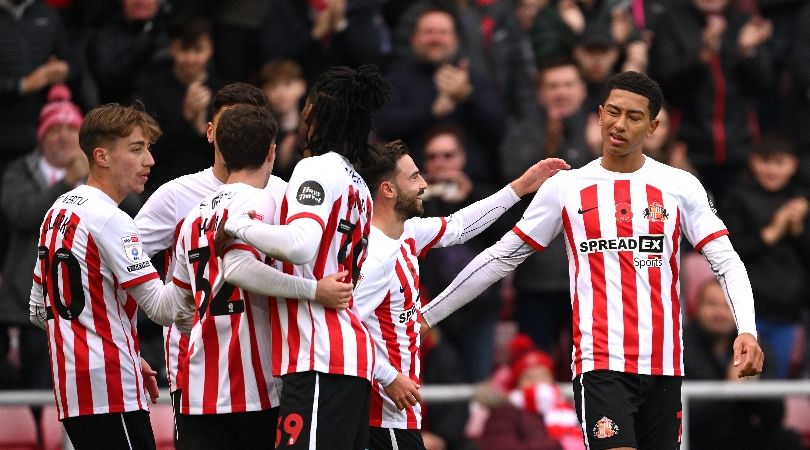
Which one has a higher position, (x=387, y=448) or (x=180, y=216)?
(x=180, y=216)

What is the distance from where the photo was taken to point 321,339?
6586 millimetres

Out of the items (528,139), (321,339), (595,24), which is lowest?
(321,339)

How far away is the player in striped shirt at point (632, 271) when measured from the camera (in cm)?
742

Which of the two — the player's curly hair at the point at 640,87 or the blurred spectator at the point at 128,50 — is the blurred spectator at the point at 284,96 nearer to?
the blurred spectator at the point at 128,50

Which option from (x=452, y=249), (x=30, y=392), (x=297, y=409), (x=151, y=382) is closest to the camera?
(x=297, y=409)

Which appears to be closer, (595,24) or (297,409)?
(297,409)

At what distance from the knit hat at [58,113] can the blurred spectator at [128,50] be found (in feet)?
1.63

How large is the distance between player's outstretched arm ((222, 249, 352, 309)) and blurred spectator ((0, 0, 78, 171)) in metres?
5.34

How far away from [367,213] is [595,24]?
660 cm

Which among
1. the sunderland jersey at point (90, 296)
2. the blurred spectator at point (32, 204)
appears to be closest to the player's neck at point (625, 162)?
the sunderland jersey at point (90, 296)

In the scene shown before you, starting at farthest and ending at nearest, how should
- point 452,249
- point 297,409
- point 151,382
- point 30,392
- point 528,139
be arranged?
point 528,139, point 452,249, point 30,392, point 151,382, point 297,409

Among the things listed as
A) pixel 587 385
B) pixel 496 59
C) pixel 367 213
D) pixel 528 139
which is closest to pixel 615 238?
pixel 587 385

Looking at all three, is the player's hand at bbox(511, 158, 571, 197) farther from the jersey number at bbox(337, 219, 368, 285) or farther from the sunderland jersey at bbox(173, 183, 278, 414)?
the sunderland jersey at bbox(173, 183, 278, 414)

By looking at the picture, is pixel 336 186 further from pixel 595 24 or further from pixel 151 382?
pixel 595 24
